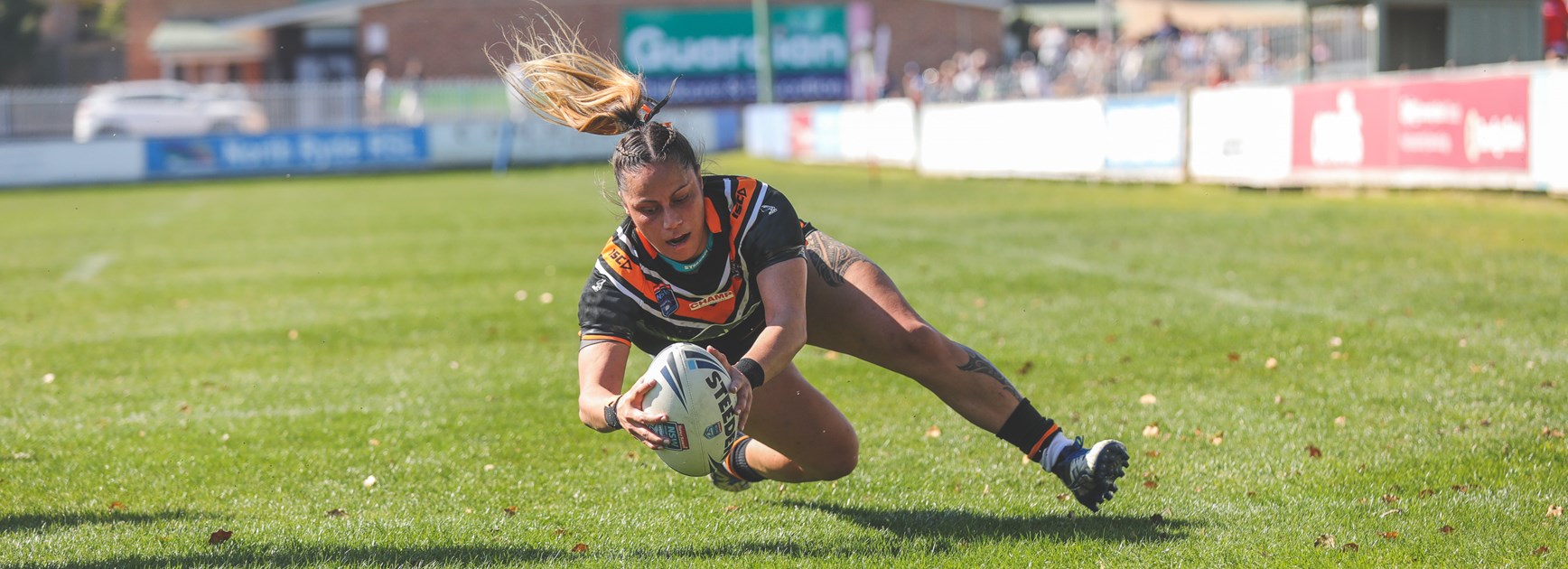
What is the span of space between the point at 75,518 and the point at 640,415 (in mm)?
2788

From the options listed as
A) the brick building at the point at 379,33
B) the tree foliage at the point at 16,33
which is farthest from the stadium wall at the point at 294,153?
the tree foliage at the point at 16,33

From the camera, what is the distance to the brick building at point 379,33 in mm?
55625

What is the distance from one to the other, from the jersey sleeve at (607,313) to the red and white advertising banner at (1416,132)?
1451 centimetres

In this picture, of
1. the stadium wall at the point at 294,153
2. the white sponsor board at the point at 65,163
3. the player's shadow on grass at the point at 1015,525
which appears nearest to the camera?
the player's shadow on grass at the point at 1015,525

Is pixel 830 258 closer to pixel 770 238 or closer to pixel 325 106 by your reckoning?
pixel 770 238

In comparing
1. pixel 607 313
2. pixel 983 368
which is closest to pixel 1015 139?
pixel 983 368

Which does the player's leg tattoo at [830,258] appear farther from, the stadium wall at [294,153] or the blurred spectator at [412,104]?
the blurred spectator at [412,104]

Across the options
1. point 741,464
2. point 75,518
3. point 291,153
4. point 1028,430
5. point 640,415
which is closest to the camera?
point 640,415

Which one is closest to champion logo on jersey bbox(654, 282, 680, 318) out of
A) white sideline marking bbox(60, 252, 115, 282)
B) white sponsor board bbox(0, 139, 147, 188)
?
white sideline marking bbox(60, 252, 115, 282)

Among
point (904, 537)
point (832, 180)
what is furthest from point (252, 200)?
point (904, 537)

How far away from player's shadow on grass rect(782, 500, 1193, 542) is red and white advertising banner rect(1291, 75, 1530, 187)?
13.3m

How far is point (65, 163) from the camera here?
3756cm

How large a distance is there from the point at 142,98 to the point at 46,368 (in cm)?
4018

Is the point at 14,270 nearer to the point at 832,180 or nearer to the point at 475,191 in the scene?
the point at 475,191
